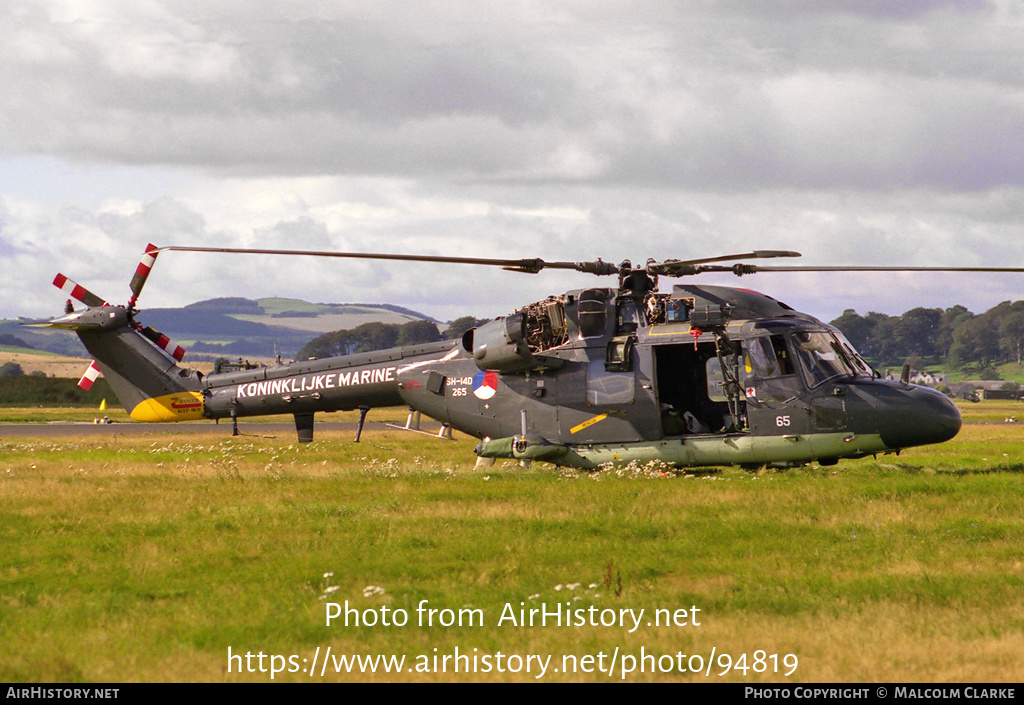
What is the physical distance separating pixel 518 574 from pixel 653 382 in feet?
33.3

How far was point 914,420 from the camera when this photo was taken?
20766mm

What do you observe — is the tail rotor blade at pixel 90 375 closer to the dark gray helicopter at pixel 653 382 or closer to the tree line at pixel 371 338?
the dark gray helicopter at pixel 653 382

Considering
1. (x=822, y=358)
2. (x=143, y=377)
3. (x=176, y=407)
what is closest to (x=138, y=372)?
(x=143, y=377)

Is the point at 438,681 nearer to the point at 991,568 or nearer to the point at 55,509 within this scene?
the point at 991,568

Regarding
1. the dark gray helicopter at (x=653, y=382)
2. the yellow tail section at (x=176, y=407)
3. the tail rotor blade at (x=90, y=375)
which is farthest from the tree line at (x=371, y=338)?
the dark gray helicopter at (x=653, y=382)

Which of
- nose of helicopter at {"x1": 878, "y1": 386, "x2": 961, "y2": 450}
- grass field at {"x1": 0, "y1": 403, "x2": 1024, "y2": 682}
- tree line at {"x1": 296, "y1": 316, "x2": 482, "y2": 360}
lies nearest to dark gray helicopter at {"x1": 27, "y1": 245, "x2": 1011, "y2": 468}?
nose of helicopter at {"x1": 878, "y1": 386, "x2": 961, "y2": 450}

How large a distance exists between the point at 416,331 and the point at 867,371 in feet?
494

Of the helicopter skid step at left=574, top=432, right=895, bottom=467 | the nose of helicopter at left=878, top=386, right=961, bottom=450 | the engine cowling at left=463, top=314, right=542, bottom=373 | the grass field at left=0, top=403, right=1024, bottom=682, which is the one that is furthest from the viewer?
the engine cowling at left=463, top=314, right=542, bottom=373

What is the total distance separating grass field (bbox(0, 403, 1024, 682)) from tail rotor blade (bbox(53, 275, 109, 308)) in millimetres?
7547

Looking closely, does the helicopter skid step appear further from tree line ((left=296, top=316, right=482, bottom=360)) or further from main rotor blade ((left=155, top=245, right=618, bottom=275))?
tree line ((left=296, top=316, right=482, bottom=360))

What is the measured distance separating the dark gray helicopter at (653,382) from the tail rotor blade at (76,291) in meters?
1.84

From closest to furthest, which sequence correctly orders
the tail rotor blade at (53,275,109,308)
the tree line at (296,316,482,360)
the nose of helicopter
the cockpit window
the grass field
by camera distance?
the grass field, the nose of helicopter, the cockpit window, the tail rotor blade at (53,275,109,308), the tree line at (296,316,482,360)

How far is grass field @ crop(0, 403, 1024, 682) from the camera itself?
9.27m
